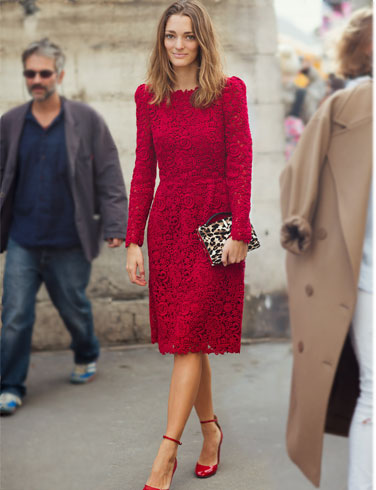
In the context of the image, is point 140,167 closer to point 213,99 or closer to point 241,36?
point 213,99

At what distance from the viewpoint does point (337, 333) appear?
2469 millimetres

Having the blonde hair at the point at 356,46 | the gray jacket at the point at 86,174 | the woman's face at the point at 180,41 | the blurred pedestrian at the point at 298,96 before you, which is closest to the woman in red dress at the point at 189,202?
the woman's face at the point at 180,41

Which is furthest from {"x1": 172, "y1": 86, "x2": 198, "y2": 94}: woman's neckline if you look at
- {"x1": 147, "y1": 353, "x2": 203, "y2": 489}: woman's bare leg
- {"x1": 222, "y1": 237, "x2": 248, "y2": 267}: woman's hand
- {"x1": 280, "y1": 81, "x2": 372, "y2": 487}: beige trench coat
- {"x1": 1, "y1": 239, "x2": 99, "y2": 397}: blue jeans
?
{"x1": 1, "y1": 239, "x2": 99, "y2": 397}: blue jeans

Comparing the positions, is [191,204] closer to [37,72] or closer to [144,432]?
[144,432]

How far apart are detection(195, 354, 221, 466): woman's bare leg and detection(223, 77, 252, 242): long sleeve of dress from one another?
0.57 metres

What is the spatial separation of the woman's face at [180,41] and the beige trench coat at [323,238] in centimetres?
47

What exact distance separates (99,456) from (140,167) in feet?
3.69

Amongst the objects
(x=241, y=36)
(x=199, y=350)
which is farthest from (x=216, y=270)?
(x=241, y=36)

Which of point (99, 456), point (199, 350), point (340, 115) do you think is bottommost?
point (99, 456)

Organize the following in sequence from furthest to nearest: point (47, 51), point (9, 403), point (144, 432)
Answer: point (9, 403)
point (47, 51)
point (144, 432)

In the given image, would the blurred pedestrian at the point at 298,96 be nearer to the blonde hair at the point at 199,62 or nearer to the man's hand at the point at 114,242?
the man's hand at the point at 114,242

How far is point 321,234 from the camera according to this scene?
8.16 ft

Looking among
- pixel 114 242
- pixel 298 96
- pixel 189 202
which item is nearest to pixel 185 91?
pixel 189 202

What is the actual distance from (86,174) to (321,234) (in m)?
1.45
